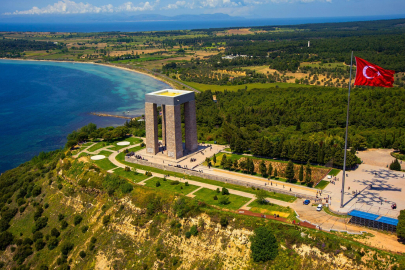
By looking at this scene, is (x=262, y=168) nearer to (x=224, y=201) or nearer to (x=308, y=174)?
(x=308, y=174)

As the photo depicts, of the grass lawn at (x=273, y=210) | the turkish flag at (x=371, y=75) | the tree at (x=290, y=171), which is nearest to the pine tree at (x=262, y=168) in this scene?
the tree at (x=290, y=171)

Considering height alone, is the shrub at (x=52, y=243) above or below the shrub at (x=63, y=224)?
below

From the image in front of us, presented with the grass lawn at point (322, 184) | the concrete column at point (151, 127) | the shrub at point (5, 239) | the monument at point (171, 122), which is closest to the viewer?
the grass lawn at point (322, 184)

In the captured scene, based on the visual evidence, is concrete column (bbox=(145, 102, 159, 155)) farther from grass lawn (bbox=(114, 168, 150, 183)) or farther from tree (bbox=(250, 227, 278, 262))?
tree (bbox=(250, 227, 278, 262))

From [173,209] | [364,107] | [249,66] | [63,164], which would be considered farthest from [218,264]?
[249,66]

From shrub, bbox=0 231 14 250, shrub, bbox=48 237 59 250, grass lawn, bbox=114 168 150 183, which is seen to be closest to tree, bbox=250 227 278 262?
grass lawn, bbox=114 168 150 183

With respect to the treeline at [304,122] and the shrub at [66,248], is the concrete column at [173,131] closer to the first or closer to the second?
the treeline at [304,122]
